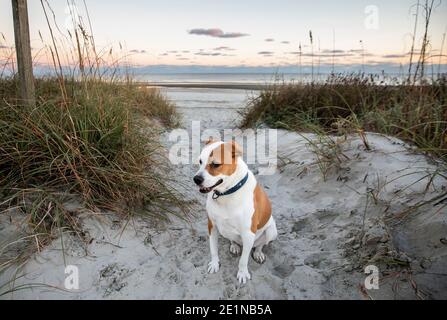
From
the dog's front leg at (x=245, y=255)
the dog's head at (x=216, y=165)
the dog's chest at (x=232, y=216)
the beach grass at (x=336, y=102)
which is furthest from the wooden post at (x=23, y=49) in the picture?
the beach grass at (x=336, y=102)

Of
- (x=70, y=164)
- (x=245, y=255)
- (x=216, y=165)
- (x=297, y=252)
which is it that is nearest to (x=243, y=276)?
(x=245, y=255)

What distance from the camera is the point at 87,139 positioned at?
3387mm

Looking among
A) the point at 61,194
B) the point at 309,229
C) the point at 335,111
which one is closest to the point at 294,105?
the point at 335,111

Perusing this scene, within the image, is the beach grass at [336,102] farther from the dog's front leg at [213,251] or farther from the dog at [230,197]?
the dog's front leg at [213,251]

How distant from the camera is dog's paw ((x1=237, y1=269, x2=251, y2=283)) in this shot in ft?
8.86

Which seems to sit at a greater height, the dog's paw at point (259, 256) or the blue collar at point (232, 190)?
the blue collar at point (232, 190)

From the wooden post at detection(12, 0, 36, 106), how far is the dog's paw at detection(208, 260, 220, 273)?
2565 mm

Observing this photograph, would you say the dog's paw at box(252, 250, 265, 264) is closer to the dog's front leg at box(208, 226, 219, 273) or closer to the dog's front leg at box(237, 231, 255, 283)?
the dog's front leg at box(237, 231, 255, 283)

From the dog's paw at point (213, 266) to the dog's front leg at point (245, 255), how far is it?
0.20 m

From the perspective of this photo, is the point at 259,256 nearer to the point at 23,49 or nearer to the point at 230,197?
the point at 230,197

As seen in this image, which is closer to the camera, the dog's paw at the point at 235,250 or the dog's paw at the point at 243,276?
the dog's paw at the point at 243,276

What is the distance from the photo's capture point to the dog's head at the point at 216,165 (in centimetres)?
243

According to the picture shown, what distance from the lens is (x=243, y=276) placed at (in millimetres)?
2719
